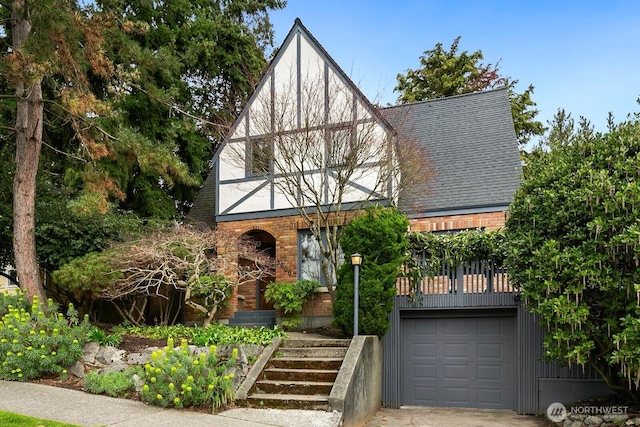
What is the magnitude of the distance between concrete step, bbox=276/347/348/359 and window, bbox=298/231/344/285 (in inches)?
164

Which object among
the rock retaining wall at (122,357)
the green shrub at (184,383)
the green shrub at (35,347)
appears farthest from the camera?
the rock retaining wall at (122,357)

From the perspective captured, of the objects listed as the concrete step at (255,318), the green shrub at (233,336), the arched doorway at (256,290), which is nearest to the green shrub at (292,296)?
the concrete step at (255,318)

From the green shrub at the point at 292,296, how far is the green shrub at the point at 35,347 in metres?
4.59

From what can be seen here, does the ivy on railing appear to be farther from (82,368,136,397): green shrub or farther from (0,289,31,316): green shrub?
(0,289,31,316): green shrub

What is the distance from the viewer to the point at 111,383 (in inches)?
315

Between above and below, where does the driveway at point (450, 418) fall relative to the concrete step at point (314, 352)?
below

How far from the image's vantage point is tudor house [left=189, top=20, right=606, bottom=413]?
31.7 ft

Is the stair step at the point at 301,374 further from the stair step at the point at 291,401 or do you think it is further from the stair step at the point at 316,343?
the stair step at the point at 316,343

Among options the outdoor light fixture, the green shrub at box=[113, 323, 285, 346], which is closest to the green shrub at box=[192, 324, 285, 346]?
the green shrub at box=[113, 323, 285, 346]

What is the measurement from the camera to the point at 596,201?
7.28 metres

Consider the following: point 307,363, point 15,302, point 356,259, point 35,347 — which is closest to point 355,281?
point 356,259

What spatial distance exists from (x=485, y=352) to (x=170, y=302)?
7.82 meters

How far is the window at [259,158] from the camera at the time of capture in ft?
39.8

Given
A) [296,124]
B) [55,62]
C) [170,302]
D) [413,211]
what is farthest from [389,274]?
[55,62]
